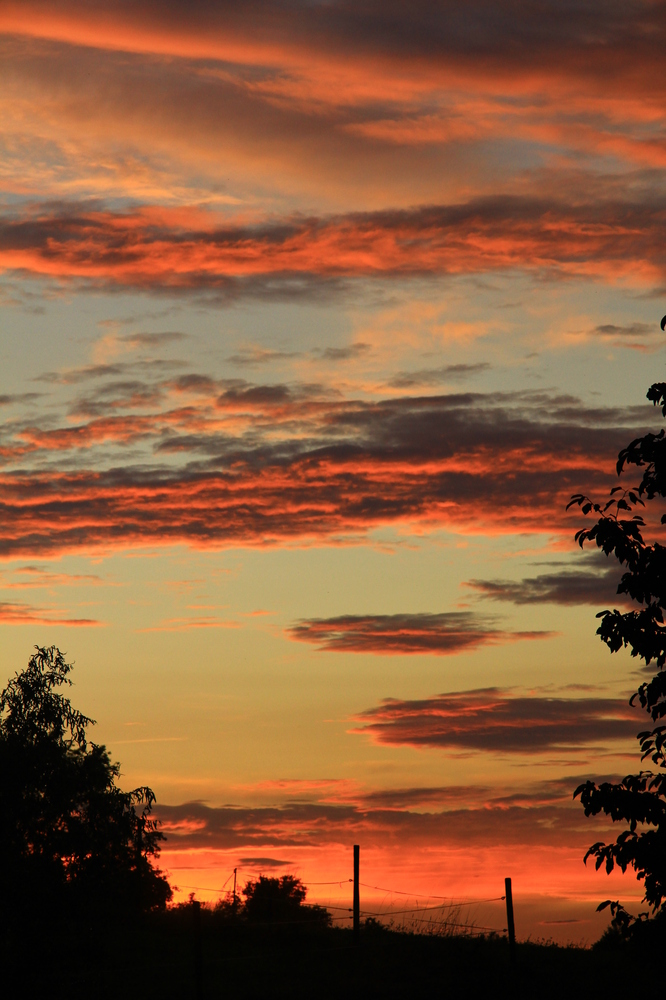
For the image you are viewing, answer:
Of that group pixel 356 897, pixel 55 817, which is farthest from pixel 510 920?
pixel 55 817

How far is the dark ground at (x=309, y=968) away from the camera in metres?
33.1

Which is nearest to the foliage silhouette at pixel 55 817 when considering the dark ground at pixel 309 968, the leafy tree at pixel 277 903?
the dark ground at pixel 309 968

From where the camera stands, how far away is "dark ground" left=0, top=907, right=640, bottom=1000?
109 ft

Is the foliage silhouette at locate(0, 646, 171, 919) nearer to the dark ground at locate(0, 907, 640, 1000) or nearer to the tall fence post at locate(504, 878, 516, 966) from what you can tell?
the dark ground at locate(0, 907, 640, 1000)

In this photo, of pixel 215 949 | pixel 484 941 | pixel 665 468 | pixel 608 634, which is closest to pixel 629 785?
pixel 608 634

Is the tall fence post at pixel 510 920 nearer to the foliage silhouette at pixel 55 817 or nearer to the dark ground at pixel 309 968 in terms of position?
the dark ground at pixel 309 968

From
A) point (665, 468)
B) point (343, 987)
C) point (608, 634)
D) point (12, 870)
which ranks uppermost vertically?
point (665, 468)

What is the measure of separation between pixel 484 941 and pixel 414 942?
2692 millimetres

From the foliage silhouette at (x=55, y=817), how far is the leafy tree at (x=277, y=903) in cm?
795

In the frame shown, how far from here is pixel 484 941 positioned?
133ft

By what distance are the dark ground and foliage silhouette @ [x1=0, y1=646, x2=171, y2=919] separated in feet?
3.75

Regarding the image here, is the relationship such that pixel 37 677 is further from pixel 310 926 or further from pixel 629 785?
pixel 629 785

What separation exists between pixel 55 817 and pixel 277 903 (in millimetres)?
14412

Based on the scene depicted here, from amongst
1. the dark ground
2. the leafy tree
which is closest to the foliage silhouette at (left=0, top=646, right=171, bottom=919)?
the dark ground
